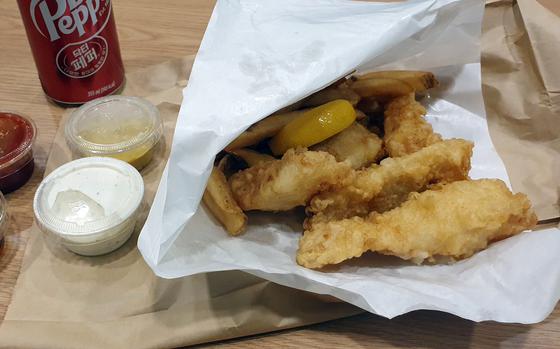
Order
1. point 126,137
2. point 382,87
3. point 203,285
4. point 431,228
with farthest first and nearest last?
point 126,137, point 382,87, point 203,285, point 431,228

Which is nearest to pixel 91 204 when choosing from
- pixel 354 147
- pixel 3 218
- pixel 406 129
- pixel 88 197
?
pixel 88 197

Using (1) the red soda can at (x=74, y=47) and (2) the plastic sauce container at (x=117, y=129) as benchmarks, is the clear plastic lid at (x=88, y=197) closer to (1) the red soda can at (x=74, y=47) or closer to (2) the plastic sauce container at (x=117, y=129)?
(2) the plastic sauce container at (x=117, y=129)

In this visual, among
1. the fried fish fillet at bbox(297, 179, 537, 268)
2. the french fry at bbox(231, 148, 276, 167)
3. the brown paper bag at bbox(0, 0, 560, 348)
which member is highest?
the fried fish fillet at bbox(297, 179, 537, 268)

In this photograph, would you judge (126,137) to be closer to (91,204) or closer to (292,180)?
(91,204)

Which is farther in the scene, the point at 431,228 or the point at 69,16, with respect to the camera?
the point at 69,16

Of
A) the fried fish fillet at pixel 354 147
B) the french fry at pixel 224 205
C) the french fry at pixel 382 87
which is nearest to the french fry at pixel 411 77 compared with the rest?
the french fry at pixel 382 87

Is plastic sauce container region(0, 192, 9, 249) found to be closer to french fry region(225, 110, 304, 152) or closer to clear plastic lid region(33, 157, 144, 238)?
clear plastic lid region(33, 157, 144, 238)

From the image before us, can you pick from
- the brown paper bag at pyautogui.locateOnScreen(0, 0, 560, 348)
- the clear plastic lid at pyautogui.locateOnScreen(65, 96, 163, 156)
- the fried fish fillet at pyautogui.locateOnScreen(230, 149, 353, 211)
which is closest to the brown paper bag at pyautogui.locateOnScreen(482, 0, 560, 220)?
the brown paper bag at pyautogui.locateOnScreen(0, 0, 560, 348)
